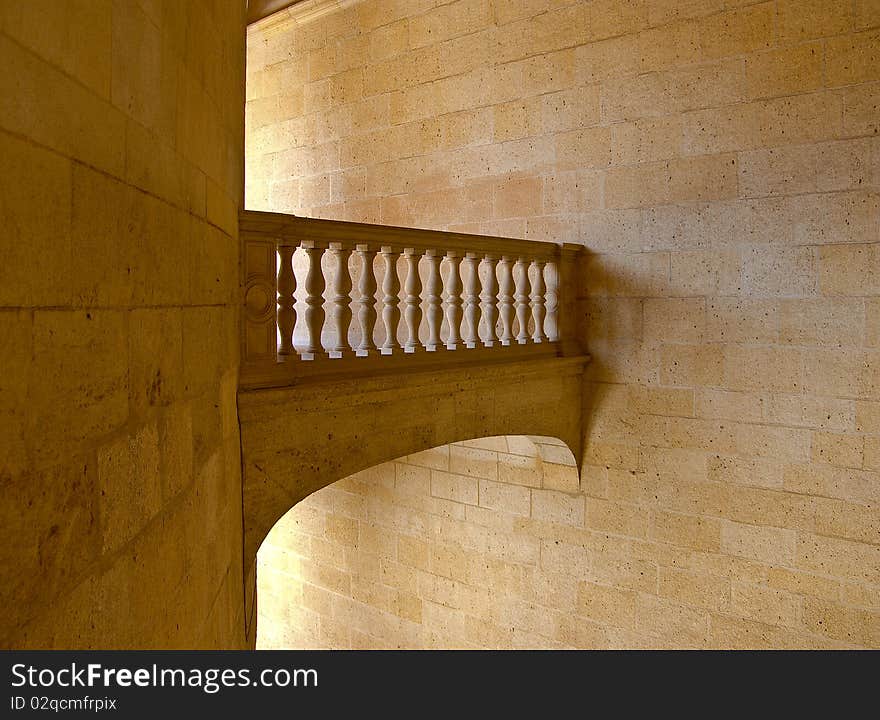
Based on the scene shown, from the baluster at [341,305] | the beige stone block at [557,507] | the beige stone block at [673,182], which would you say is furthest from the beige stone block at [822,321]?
the baluster at [341,305]

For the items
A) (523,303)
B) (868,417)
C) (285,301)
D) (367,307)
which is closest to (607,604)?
(868,417)

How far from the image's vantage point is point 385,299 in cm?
314

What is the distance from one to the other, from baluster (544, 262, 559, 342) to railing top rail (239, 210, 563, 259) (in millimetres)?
236

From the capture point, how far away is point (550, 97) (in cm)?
442

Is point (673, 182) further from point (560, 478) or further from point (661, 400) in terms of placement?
point (560, 478)

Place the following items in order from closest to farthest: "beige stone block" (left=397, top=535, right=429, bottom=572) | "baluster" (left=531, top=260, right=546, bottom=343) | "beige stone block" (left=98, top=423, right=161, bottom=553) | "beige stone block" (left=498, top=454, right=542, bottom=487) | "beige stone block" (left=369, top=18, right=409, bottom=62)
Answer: "beige stone block" (left=98, top=423, right=161, bottom=553)
"baluster" (left=531, top=260, right=546, bottom=343)
"beige stone block" (left=498, top=454, right=542, bottom=487)
"beige stone block" (left=369, top=18, right=409, bottom=62)
"beige stone block" (left=397, top=535, right=429, bottom=572)

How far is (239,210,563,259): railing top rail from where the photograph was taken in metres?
2.55

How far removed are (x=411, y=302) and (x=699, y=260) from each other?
179 cm

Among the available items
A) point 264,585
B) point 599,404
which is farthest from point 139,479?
point 264,585

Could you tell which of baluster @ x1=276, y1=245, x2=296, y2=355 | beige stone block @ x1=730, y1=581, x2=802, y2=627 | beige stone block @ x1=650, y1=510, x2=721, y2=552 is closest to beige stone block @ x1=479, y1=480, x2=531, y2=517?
beige stone block @ x1=650, y1=510, x2=721, y2=552

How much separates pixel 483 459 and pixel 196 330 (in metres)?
3.31

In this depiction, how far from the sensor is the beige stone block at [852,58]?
3.39 meters

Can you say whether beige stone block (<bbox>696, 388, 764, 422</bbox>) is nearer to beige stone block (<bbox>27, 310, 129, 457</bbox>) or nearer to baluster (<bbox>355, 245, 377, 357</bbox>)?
baluster (<bbox>355, 245, 377, 357</bbox>)
